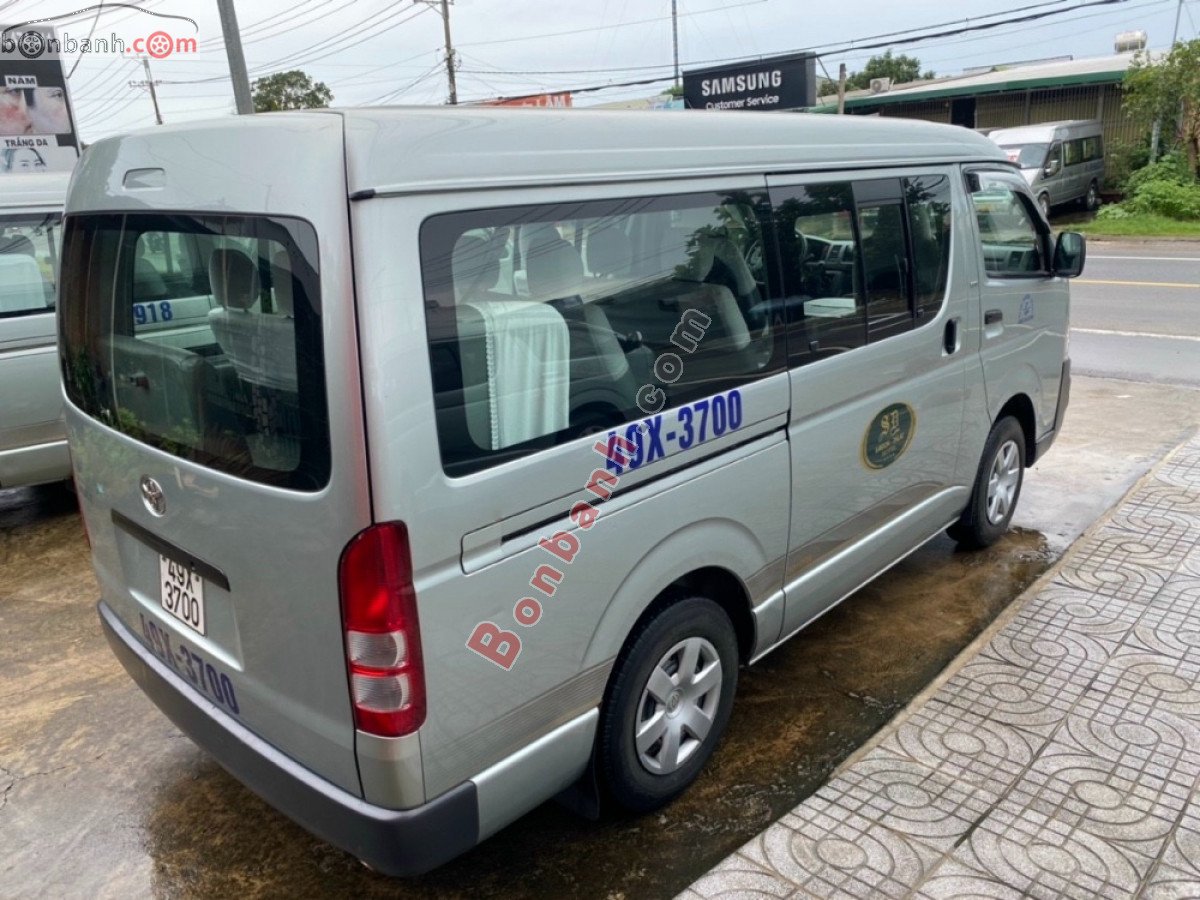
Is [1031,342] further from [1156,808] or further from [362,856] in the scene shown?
[362,856]

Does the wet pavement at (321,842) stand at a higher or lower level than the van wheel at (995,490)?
lower

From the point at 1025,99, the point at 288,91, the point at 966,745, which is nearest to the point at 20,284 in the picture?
the point at 966,745

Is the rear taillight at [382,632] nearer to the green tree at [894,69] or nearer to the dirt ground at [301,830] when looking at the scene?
the dirt ground at [301,830]

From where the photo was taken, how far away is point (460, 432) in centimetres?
→ 204

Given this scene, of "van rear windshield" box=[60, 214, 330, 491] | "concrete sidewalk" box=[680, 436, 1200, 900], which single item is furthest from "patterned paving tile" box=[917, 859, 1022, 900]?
"van rear windshield" box=[60, 214, 330, 491]

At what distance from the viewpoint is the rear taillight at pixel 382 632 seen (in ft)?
6.27

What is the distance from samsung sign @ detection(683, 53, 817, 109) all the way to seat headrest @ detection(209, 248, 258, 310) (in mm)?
13051

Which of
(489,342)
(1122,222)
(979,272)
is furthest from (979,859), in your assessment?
(1122,222)

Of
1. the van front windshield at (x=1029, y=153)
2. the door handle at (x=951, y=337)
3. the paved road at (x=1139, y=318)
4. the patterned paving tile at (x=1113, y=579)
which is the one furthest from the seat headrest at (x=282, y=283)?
the van front windshield at (x=1029, y=153)

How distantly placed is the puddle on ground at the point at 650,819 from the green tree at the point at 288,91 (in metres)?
36.3

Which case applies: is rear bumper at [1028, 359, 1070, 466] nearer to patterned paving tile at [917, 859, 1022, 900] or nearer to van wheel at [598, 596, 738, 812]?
Answer: van wheel at [598, 596, 738, 812]

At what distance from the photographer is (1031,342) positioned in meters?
4.46

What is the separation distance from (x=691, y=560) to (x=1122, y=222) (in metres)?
21.2

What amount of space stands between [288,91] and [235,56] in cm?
2914
